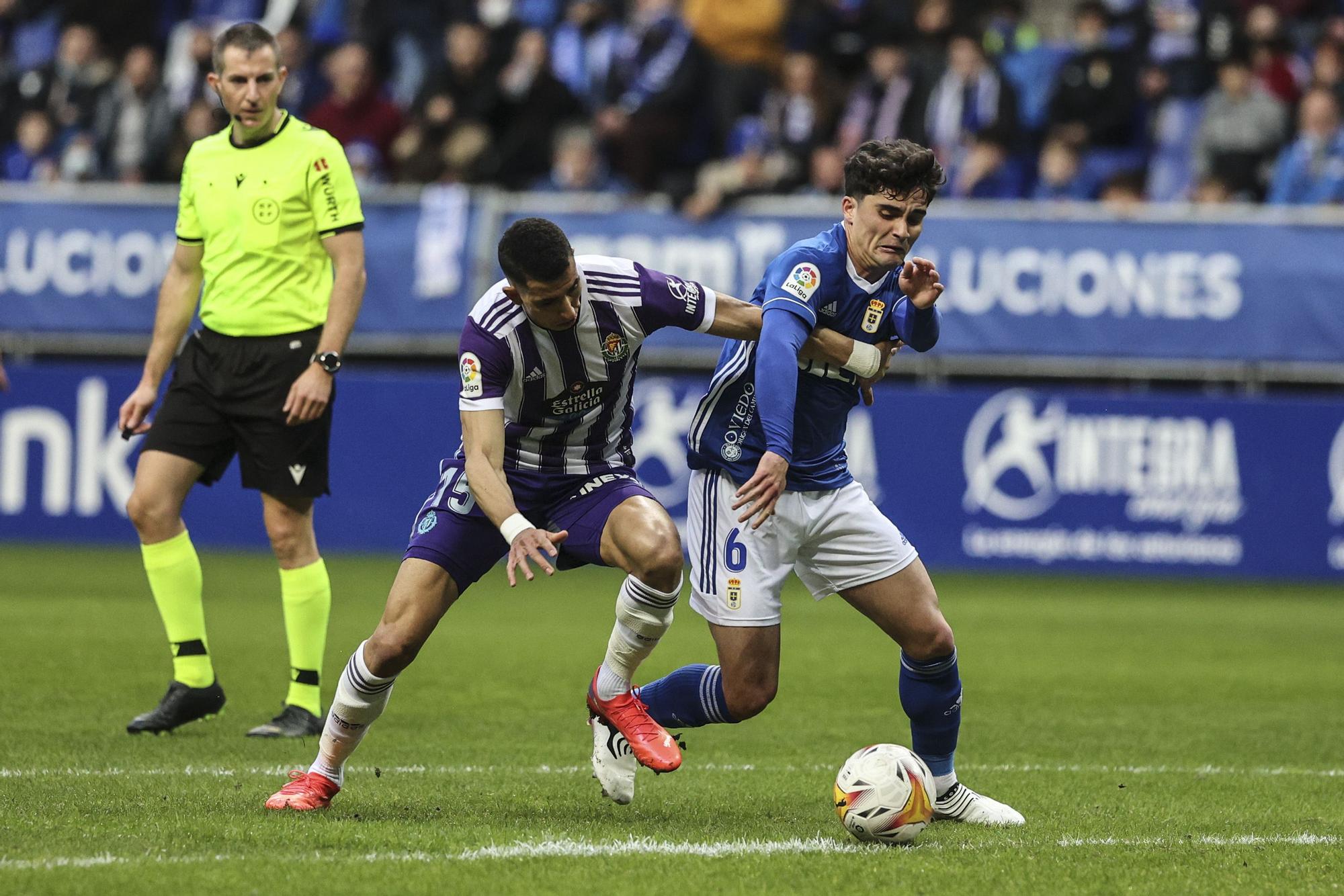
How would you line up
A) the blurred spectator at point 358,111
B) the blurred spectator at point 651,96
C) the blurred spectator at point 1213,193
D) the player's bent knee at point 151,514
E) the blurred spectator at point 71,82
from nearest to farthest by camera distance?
the player's bent knee at point 151,514
the blurred spectator at point 1213,193
the blurred spectator at point 651,96
the blurred spectator at point 358,111
the blurred spectator at point 71,82

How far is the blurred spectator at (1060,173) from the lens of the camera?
1504 cm

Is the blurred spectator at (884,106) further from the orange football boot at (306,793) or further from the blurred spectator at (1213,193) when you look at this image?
the orange football boot at (306,793)

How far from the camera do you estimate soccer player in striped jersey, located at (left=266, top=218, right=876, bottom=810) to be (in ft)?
17.5

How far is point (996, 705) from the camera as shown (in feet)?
27.0

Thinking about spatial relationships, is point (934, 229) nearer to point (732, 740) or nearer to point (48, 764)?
point (732, 740)

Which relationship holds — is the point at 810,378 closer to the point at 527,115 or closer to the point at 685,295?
the point at 685,295

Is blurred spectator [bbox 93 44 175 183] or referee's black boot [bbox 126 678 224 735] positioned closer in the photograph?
referee's black boot [bbox 126 678 224 735]

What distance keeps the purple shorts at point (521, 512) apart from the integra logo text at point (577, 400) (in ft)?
0.70

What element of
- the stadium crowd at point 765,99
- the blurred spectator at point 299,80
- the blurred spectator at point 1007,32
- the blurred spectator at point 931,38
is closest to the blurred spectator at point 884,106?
the stadium crowd at point 765,99

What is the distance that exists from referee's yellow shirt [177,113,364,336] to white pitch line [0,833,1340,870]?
297cm

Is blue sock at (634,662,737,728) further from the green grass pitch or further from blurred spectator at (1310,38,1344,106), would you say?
blurred spectator at (1310,38,1344,106)

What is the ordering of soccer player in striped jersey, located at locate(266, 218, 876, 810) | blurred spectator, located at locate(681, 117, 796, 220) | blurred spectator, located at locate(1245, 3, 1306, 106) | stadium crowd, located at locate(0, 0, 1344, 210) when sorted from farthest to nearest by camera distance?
blurred spectator, located at locate(1245, 3, 1306, 106)
stadium crowd, located at locate(0, 0, 1344, 210)
blurred spectator, located at locate(681, 117, 796, 220)
soccer player in striped jersey, located at locate(266, 218, 876, 810)

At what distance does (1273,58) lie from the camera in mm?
15945

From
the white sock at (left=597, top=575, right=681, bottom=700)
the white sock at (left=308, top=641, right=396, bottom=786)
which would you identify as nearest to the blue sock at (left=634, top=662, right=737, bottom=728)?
the white sock at (left=597, top=575, right=681, bottom=700)
